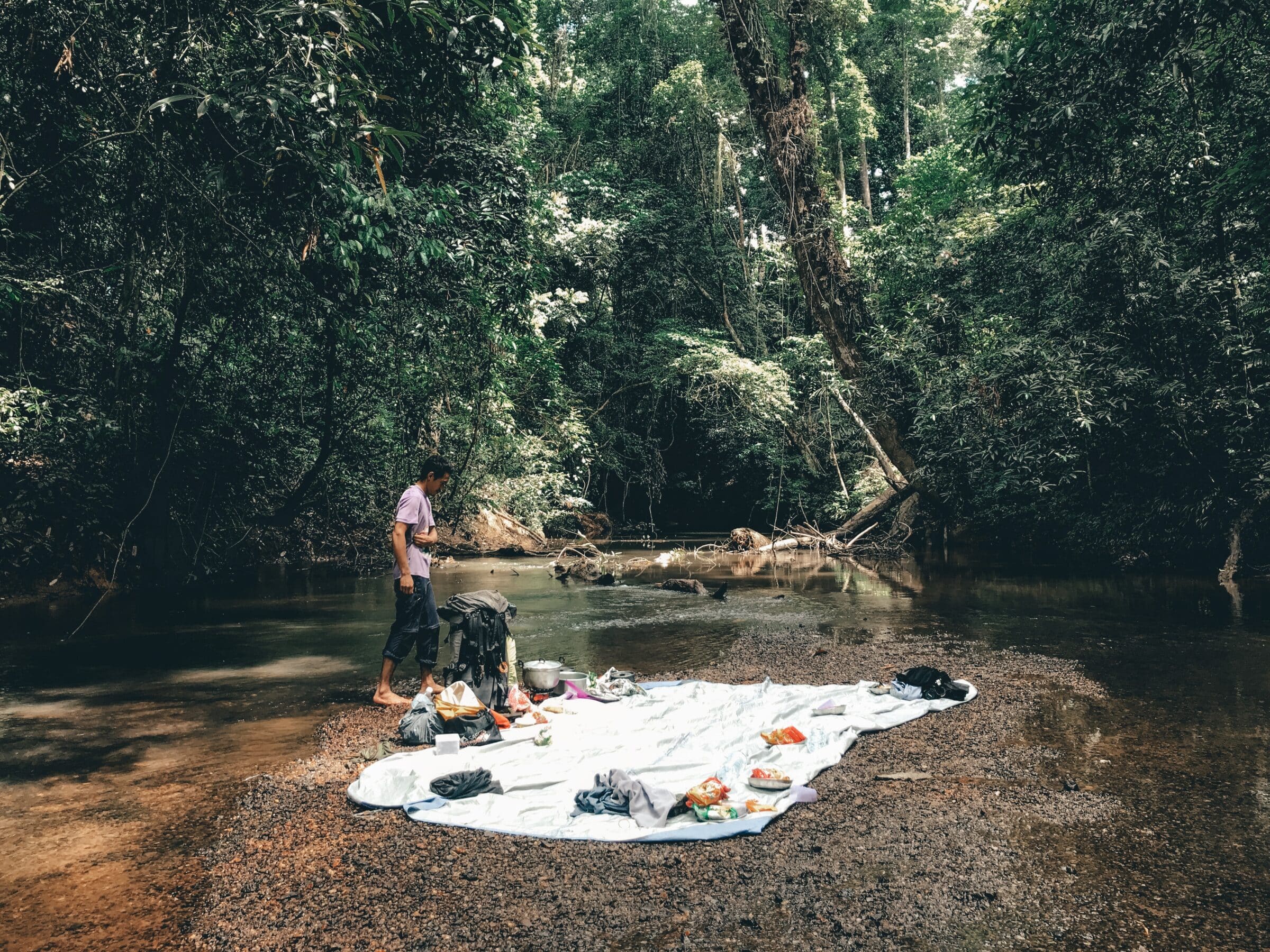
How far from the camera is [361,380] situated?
10.5 metres

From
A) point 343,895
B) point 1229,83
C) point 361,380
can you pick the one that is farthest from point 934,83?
point 343,895

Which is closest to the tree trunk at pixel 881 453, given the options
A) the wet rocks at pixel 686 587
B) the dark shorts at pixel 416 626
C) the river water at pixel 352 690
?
the river water at pixel 352 690

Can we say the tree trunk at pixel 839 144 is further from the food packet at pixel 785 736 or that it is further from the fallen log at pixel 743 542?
the food packet at pixel 785 736

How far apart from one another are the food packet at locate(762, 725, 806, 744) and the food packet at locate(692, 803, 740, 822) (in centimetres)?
114

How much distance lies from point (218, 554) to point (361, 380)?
11.9ft

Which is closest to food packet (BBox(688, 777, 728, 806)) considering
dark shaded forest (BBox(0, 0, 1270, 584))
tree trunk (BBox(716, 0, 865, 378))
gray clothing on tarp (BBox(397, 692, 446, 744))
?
gray clothing on tarp (BBox(397, 692, 446, 744))

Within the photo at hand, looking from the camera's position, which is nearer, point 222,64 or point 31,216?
point 222,64

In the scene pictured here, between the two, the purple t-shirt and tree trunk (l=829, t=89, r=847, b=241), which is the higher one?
tree trunk (l=829, t=89, r=847, b=241)

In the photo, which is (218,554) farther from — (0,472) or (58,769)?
(58,769)

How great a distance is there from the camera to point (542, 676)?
554cm

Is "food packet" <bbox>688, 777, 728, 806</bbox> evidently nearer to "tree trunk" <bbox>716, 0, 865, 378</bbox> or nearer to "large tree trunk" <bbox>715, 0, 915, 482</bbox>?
"large tree trunk" <bbox>715, 0, 915, 482</bbox>

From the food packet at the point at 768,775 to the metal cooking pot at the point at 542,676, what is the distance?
1.97m

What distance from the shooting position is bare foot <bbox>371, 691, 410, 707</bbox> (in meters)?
5.46

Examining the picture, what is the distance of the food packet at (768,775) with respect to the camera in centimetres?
380
